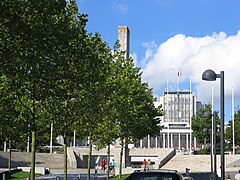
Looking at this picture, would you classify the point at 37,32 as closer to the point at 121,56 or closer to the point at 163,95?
the point at 121,56

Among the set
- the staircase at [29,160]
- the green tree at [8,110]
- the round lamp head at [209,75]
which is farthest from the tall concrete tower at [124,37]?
the round lamp head at [209,75]

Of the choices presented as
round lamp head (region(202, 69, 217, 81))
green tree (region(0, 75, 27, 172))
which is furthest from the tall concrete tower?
round lamp head (region(202, 69, 217, 81))

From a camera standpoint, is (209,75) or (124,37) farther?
(124,37)

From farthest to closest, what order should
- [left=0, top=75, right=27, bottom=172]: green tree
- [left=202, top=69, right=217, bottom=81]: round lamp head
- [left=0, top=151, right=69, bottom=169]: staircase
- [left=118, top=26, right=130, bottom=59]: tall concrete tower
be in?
[left=118, top=26, right=130, bottom=59]: tall concrete tower → [left=0, top=151, right=69, bottom=169]: staircase → [left=0, top=75, right=27, bottom=172]: green tree → [left=202, top=69, right=217, bottom=81]: round lamp head

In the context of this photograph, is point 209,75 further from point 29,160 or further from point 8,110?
point 29,160


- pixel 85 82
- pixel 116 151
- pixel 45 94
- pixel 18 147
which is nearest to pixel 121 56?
pixel 85 82

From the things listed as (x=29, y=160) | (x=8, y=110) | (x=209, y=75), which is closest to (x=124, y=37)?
(x=29, y=160)

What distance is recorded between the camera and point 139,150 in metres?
74.9

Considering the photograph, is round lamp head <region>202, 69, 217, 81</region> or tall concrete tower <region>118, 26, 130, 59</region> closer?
round lamp head <region>202, 69, 217, 81</region>

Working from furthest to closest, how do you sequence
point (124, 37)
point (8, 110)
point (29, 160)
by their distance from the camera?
point (29, 160), point (124, 37), point (8, 110)

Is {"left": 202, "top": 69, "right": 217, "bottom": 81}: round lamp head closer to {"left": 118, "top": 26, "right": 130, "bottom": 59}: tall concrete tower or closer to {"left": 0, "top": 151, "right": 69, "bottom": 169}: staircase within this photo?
{"left": 118, "top": 26, "right": 130, "bottom": 59}: tall concrete tower

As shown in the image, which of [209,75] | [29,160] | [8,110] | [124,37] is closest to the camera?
[209,75]

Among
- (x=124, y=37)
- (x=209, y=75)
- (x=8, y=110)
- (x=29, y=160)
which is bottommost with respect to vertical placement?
(x=29, y=160)

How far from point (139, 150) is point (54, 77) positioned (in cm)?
5907
